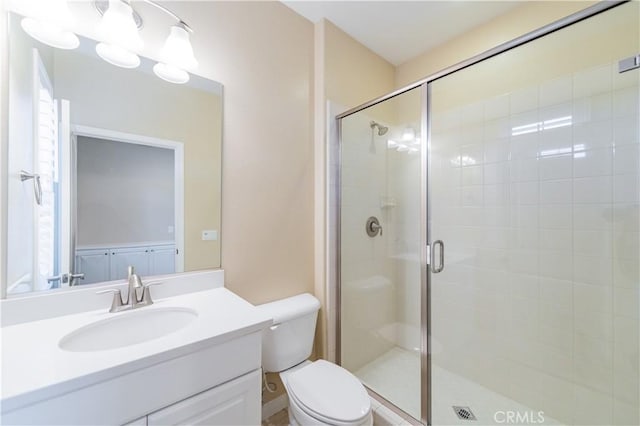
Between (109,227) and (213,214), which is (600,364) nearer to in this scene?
(213,214)

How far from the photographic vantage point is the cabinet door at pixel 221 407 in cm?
75

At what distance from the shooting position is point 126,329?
0.98 m

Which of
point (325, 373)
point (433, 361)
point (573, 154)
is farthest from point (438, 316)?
point (573, 154)

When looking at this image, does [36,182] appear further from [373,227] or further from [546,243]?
[546,243]

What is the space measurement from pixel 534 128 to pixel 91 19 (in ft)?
7.36

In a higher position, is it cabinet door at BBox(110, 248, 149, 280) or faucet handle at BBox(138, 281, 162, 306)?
cabinet door at BBox(110, 248, 149, 280)

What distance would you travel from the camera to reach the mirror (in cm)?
92

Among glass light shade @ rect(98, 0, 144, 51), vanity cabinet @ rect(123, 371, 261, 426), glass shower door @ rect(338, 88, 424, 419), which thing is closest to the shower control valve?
glass shower door @ rect(338, 88, 424, 419)

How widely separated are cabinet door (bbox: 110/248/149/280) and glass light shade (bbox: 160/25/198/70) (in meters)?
0.85

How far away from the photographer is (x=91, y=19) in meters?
1.03

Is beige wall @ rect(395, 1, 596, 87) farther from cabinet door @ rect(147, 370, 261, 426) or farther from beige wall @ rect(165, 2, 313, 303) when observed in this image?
cabinet door @ rect(147, 370, 261, 426)

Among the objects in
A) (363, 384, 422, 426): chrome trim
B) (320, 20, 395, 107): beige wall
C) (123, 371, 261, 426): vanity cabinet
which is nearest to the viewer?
(123, 371, 261, 426): vanity cabinet

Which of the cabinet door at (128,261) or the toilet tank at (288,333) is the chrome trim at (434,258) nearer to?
the toilet tank at (288,333)

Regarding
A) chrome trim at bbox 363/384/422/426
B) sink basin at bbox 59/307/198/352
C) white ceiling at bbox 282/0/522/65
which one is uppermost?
white ceiling at bbox 282/0/522/65
